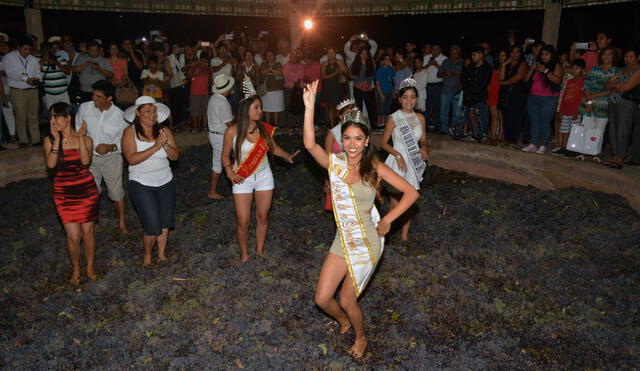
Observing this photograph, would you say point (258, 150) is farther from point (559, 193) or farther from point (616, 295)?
point (559, 193)

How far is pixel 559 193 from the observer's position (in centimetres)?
827

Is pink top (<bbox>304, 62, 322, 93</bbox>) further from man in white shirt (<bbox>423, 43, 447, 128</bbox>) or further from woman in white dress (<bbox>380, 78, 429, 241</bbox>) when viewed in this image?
woman in white dress (<bbox>380, 78, 429, 241</bbox>)

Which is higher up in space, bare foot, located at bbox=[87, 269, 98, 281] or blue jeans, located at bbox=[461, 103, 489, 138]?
blue jeans, located at bbox=[461, 103, 489, 138]

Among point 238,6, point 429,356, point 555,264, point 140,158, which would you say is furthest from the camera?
point 238,6

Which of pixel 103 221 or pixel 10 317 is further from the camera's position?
pixel 103 221

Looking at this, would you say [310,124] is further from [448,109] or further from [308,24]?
[308,24]

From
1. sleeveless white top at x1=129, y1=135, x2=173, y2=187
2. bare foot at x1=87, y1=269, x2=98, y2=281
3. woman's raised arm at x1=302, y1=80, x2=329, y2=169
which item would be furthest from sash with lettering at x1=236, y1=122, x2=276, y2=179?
bare foot at x1=87, y1=269, x2=98, y2=281

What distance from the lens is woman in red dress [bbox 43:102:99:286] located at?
17.6 ft

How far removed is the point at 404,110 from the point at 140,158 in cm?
318

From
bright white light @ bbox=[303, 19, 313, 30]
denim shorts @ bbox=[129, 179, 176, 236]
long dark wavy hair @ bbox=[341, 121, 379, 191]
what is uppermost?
bright white light @ bbox=[303, 19, 313, 30]

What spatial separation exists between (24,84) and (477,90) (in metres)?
8.64

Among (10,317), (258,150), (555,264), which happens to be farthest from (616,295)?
(10,317)

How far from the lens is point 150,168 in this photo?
18.4 ft

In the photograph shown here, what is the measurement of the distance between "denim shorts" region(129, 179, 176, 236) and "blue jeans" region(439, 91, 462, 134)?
7.08m
